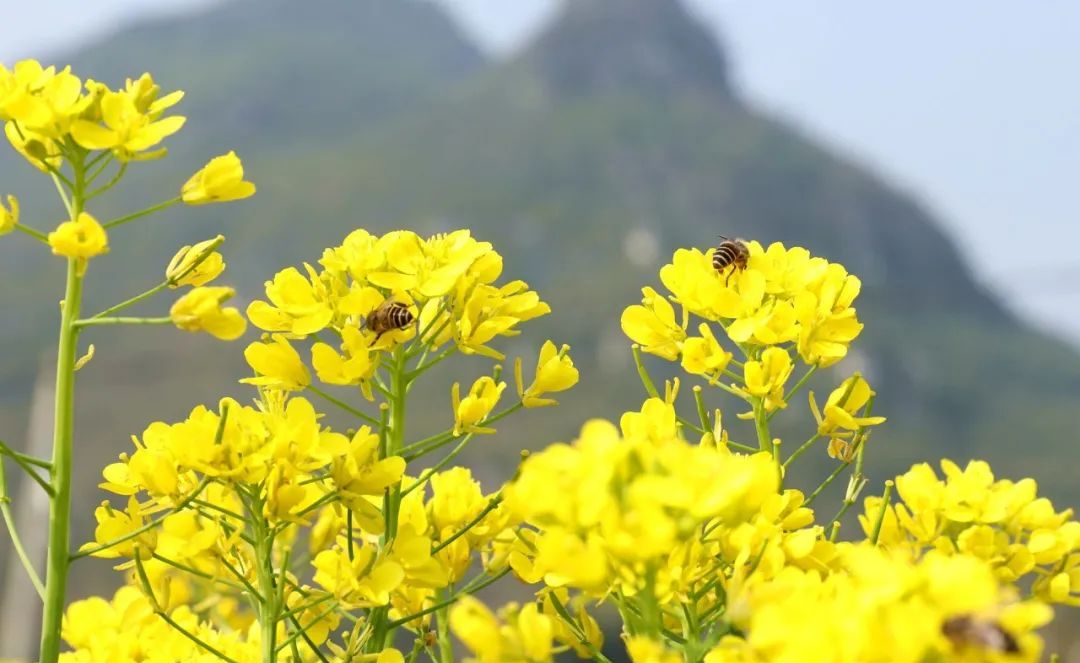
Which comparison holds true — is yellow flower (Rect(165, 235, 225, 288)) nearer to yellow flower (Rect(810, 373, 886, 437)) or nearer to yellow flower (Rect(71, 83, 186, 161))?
yellow flower (Rect(71, 83, 186, 161))

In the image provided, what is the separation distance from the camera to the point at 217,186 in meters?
1.29

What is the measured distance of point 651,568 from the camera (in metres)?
0.95

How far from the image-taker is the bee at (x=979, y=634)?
746 mm

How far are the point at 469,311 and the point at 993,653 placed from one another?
823 millimetres

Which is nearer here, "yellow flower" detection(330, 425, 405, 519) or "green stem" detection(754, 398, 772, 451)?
"yellow flower" detection(330, 425, 405, 519)

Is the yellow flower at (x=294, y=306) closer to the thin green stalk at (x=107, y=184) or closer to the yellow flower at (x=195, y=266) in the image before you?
the yellow flower at (x=195, y=266)

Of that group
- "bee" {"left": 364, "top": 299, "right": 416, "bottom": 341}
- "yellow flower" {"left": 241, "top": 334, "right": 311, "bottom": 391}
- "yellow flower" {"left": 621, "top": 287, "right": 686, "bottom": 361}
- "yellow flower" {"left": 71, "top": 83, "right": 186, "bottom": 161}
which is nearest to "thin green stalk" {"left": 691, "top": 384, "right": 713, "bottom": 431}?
"yellow flower" {"left": 621, "top": 287, "right": 686, "bottom": 361}

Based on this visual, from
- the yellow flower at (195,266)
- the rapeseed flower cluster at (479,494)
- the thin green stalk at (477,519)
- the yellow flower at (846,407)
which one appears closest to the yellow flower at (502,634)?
the rapeseed flower cluster at (479,494)

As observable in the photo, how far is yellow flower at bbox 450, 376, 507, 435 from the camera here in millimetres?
1438

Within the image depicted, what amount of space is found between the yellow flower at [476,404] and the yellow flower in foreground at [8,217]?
56 cm

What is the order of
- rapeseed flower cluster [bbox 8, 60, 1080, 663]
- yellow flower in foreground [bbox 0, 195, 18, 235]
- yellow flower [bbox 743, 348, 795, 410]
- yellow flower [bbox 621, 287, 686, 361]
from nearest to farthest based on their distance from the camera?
rapeseed flower cluster [bbox 8, 60, 1080, 663] < yellow flower in foreground [bbox 0, 195, 18, 235] < yellow flower [bbox 743, 348, 795, 410] < yellow flower [bbox 621, 287, 686, 361]

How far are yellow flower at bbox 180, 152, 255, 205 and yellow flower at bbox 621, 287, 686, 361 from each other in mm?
578

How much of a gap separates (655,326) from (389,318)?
1.48ft

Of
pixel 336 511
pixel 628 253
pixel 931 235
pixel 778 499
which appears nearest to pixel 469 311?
pixel 336 511
